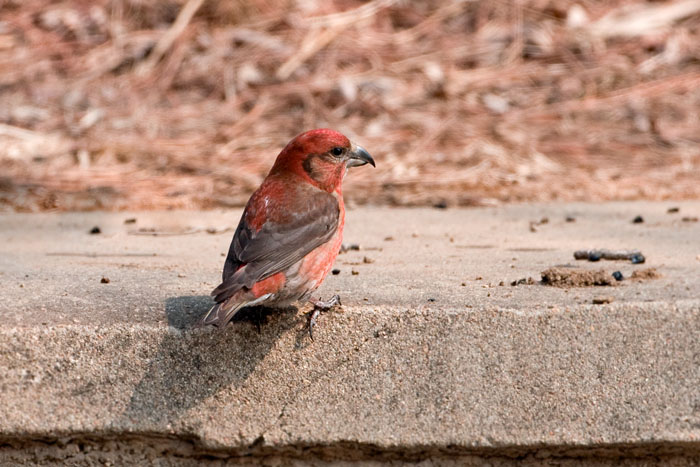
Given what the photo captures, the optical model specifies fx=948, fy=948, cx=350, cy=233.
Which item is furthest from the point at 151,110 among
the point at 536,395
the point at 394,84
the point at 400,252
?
the point at 536,395

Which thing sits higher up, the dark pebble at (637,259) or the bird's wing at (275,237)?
the bird's wing at (275,237)

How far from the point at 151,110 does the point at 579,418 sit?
212 inches

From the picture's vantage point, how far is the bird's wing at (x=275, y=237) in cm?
316

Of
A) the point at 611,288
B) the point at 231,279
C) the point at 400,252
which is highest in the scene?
the point at 231,279

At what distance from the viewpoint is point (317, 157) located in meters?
3.81

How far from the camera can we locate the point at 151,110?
25.4 ft

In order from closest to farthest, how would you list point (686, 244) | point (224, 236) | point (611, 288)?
point (611, 288) < point (686, 244) < point (224, 236)

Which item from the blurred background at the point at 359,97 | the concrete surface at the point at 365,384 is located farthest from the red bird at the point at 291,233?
the blurred background at the point at 359,97

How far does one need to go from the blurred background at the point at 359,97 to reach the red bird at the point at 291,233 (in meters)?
2.41

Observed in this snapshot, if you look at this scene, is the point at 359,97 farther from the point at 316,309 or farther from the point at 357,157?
the point at 316,309

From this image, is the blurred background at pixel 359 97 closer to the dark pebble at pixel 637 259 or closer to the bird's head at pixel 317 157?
the dark pebble at pixel 637 259

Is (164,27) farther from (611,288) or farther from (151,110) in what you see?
(611,288)

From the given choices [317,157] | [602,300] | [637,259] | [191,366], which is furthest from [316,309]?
[637,259]

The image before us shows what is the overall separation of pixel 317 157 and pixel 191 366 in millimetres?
1031
